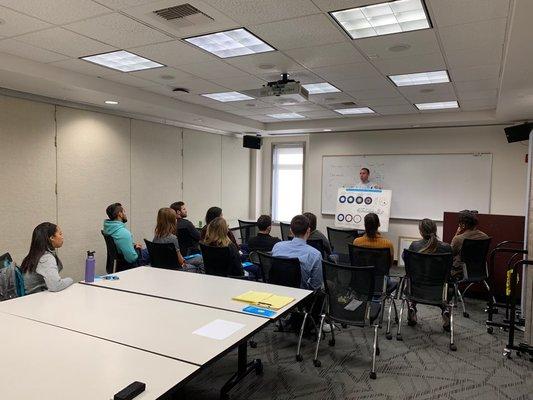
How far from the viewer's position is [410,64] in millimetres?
3863

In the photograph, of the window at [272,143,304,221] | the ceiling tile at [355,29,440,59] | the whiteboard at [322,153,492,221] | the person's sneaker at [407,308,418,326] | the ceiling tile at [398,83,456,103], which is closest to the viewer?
the ceiling tile at [355,29,440,59]

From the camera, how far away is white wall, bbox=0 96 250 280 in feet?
15.4

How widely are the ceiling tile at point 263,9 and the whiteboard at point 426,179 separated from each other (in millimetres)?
5287

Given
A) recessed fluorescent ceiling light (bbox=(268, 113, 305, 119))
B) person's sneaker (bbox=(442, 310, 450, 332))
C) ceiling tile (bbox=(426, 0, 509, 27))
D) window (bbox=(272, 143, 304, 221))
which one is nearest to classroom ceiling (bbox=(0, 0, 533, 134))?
ceiling tile (bbox=(426, 0, 509, 27))

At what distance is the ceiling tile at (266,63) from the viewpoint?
3689mm

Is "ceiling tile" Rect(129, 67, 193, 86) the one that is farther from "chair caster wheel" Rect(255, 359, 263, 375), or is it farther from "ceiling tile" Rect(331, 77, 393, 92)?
"chair caster wheel" Rect(255, 359, 263, 375)

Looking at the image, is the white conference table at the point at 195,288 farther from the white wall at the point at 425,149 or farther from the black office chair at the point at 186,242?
the white wall at the point at 425,149

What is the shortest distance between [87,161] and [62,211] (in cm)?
81

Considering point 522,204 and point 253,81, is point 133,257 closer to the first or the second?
point 253,81

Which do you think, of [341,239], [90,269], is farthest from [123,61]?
[341,239]

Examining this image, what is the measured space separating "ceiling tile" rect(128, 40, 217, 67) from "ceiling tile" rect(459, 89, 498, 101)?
3.47 m

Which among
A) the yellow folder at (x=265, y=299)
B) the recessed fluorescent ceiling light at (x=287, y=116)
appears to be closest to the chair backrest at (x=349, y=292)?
the yellow folder at (x=265, y=299)

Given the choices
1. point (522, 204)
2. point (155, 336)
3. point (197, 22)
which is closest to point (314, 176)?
point (522, 204)

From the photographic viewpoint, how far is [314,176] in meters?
8.35
